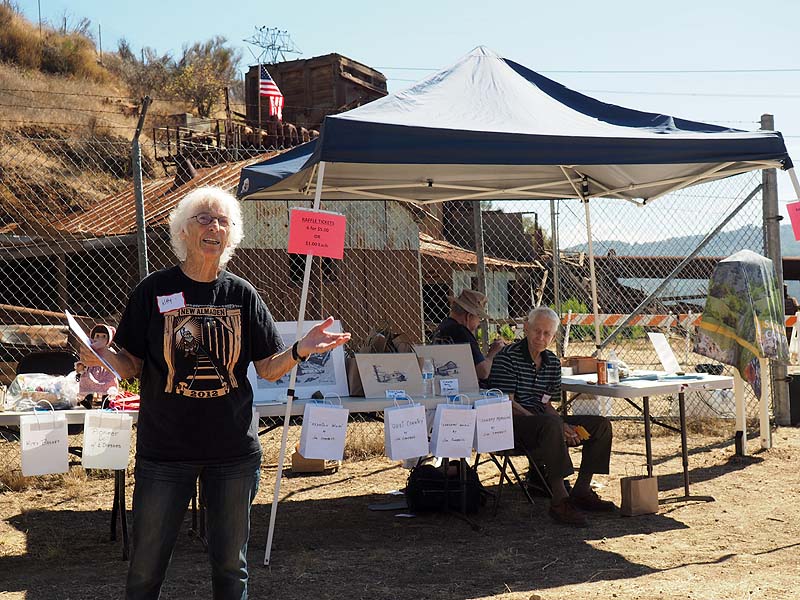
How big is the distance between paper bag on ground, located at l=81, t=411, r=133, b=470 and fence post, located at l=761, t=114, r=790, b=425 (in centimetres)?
650

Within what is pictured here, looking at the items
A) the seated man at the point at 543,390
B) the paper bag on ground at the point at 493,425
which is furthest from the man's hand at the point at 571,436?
the paper bag on ground at the point at 493,425

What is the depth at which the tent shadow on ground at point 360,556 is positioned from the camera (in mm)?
4531

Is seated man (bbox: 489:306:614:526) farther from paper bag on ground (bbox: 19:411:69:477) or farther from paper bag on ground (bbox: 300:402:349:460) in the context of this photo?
paper bag on ground (bbox: 19:411:69:477)

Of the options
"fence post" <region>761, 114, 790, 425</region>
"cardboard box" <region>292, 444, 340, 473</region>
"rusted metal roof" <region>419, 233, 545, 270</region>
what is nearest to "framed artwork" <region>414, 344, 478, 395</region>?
"cardboard box" <region>292, 444, 340, 473</region>

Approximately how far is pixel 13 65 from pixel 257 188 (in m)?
33.2

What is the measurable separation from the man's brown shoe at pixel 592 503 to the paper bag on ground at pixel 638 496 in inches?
6.1

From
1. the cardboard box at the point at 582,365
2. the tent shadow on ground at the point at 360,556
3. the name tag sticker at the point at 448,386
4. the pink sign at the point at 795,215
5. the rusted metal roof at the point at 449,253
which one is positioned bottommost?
the tent shadow on ground at the point at 360,556

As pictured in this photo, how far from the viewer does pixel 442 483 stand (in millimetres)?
6102

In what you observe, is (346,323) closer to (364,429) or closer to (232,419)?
(364,429)

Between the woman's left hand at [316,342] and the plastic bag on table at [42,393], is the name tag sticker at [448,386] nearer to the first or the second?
the plastic bag on table at [42,393]

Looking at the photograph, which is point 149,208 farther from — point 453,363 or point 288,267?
point 453,363

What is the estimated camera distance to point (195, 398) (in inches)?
120

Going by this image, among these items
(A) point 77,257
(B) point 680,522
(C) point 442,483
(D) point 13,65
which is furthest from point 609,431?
(D) point 13,65

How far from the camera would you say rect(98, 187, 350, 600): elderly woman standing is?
303 cm
